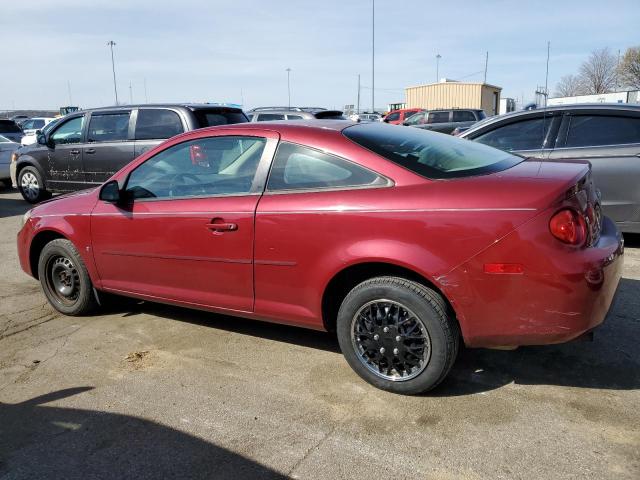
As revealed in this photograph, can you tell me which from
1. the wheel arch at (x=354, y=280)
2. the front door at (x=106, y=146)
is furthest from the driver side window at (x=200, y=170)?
the front door at (x=106, y=146)

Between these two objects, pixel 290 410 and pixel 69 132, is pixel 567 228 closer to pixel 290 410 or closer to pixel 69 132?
→ pixel 290 410

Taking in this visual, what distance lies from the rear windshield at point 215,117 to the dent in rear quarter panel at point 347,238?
484 centimetres

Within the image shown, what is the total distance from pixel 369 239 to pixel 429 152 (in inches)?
30.3

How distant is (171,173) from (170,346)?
49.2 inches

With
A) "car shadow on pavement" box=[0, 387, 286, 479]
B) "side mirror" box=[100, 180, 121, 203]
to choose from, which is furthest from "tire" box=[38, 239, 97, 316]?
"car shadow on pavement" box=[0, 387, 286, 479]

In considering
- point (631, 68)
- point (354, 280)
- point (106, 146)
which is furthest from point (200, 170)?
point (631, 68)

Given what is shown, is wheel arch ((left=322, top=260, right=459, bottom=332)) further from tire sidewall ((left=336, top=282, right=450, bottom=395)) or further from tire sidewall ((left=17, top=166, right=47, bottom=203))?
tire sidewall ((left=17, top=166, right=47, bottom=203))

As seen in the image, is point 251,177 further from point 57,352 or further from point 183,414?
point 57,352

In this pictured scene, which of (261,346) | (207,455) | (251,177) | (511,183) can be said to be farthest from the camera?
(261,346)

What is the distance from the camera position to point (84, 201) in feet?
14.2

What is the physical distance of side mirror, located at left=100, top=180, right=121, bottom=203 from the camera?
3.98 m

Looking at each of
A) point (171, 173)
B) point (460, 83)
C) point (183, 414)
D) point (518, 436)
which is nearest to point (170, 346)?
point (183, 414)

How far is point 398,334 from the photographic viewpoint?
3066 millimetres

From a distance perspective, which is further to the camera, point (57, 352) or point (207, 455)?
point (57, 352)
